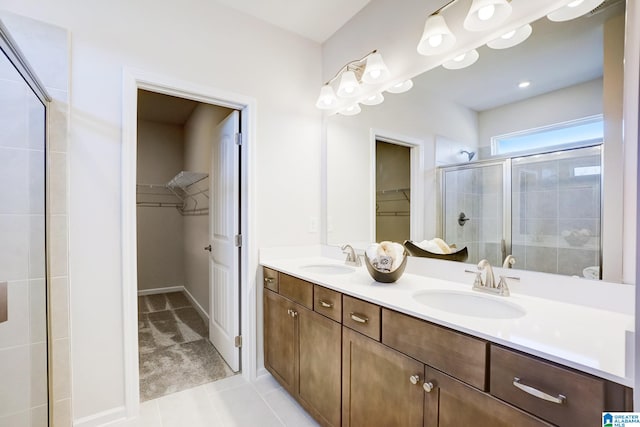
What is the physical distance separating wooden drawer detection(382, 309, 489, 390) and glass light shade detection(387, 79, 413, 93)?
1339mm

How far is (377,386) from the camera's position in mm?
1205

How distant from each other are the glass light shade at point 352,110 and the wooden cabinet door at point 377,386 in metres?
1.53

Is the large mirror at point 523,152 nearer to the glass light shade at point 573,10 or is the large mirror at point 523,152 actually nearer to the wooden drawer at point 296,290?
the glass light shade at point 573,10

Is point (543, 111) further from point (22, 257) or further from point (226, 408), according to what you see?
point (22, 257)

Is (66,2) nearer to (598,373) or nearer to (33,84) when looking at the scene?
(33,84)

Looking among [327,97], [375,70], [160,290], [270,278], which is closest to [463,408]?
[270,278]

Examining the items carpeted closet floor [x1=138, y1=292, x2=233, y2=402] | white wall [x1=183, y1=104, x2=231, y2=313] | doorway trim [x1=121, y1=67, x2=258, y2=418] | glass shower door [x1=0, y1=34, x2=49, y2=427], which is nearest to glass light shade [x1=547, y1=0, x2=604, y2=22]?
doorway trim [x1=121, y1=67, x2=258, y2=418]

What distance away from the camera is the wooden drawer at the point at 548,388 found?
68cm

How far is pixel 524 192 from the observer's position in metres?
1.29

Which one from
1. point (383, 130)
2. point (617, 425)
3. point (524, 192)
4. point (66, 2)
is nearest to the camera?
point (617, 425)

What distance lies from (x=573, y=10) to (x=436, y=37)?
53 cm

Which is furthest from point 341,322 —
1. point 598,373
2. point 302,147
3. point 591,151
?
point 302,147

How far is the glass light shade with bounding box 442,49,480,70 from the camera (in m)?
1.46

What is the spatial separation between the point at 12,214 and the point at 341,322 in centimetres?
160
